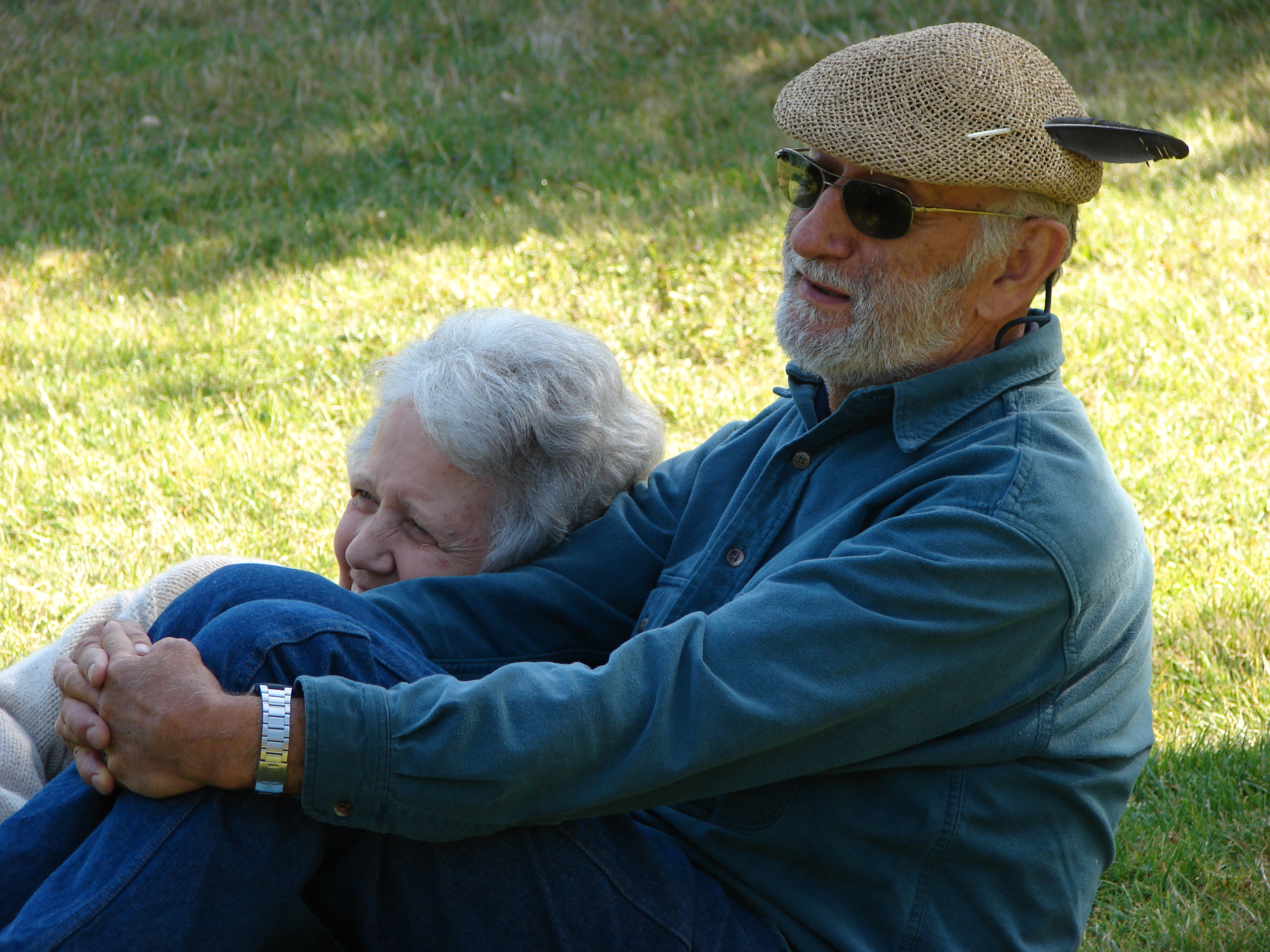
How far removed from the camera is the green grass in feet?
13.0

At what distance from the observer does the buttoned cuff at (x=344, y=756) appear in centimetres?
179

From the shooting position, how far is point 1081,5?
27.8 ft

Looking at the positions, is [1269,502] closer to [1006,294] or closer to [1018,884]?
[1006,294]

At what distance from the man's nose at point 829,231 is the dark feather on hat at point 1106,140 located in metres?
0.38

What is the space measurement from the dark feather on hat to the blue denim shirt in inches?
12.2

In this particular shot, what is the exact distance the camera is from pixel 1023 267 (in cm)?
240

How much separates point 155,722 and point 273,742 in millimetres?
176

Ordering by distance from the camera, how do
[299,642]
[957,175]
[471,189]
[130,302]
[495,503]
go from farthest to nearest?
[471,189], [130,302], [495,503], [957,175], [299,642]

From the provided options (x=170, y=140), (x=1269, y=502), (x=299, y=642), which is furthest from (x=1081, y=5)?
(x=299, y=642)

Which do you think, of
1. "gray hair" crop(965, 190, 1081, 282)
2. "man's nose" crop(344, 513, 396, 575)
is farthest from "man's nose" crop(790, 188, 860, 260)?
"man's nose" crop(344, 513, 396, 575)

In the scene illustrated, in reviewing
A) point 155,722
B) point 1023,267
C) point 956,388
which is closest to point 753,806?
point 956,388

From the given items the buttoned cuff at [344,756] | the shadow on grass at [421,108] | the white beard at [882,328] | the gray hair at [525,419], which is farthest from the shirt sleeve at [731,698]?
the shadow on grass at [421,108]

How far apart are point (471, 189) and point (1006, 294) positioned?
5.28 meters

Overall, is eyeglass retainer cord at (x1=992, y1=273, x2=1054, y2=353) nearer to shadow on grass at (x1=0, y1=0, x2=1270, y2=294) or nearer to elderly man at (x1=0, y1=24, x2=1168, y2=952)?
elderly man at (x1=0, y1=24, x2=1168, y2=952)
